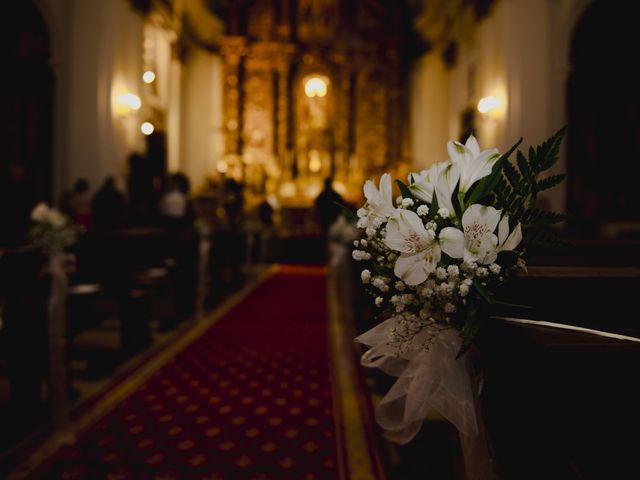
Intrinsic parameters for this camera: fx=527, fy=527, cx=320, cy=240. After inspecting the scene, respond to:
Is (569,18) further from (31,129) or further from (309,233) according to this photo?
(31,129)

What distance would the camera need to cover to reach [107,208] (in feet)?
26.2

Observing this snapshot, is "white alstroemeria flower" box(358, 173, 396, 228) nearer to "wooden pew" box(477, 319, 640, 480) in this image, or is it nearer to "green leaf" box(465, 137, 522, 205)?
"green leaf" box(465, 137, 522, 205)

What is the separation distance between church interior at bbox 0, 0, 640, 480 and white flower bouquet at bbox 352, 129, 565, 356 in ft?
0.34

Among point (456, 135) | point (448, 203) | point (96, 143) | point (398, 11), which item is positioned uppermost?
point (398, 11)

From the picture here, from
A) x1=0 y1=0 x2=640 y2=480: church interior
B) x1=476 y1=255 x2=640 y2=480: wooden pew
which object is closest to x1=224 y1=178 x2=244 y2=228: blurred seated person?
x1=0 y1=0 x2=640 y2=480: church interior

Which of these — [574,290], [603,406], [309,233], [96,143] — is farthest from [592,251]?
[309,233]

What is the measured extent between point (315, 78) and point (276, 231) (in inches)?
202

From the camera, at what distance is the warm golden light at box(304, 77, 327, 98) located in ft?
51.8

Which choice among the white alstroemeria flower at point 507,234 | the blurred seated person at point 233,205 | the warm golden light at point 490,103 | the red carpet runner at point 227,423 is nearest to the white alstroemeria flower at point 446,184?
the white alstroemeria flower at point 507,234

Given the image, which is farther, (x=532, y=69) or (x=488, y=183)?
(x=532, y=69)

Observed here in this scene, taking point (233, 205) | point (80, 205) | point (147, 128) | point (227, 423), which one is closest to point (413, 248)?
point (227, 423)

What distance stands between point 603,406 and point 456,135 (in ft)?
47.6

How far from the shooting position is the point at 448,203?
43.6 inches

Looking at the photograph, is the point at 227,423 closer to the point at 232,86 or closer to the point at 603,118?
the point at 603,118
